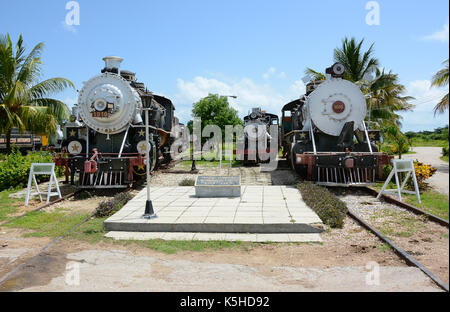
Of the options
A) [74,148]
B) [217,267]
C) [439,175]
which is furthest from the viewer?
[74,148]

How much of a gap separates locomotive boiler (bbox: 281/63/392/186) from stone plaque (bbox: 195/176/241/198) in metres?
2.42

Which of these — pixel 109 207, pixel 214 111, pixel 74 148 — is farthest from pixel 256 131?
pixel 109 207

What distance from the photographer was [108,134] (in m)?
11.8

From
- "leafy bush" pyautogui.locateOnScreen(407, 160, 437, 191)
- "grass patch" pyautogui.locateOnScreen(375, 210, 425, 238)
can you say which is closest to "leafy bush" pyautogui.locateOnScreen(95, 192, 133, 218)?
"grass patch" pyautogui.locateOnScreen(375, 210, 425, 238)

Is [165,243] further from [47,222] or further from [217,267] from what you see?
[47,222]

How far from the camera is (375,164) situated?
1033 cm

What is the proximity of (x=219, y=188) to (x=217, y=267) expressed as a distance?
4.73m

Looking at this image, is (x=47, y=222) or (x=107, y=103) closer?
(x=47, y=222)

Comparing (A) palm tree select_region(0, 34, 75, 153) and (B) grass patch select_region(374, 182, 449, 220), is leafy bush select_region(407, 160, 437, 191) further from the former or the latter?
(A) palm tree select_region(0, 34, 75, 153)

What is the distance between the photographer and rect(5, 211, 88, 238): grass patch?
684 centimetres

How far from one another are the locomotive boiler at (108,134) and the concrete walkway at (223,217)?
6.76 ft
